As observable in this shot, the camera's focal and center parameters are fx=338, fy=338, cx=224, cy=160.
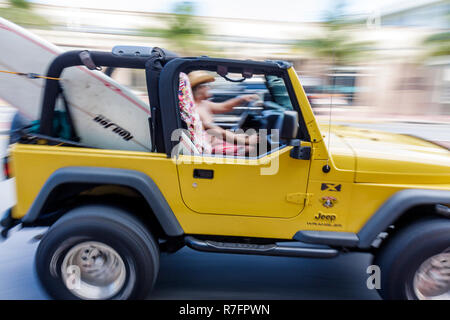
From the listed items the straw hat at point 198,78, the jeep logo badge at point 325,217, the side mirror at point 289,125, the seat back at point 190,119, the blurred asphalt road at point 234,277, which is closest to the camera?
the side mirror at point 289,125

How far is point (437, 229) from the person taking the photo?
2.07m

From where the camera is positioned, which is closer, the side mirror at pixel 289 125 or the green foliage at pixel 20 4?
the side mirror at pixel 289 125

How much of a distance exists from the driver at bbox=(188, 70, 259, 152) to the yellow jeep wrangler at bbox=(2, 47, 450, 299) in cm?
36

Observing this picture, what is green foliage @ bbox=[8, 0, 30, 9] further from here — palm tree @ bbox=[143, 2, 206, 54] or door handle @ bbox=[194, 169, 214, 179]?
door handle @ bbox=[194, 169, 214, 179]

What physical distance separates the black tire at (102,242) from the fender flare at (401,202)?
4.72 ft

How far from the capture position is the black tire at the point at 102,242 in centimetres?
210

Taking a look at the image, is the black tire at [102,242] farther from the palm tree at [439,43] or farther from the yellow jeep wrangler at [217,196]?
the palm tree at [439,43]

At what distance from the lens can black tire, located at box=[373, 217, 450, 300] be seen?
2066 mm

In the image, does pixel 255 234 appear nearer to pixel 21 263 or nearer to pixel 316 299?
pixel 316 299

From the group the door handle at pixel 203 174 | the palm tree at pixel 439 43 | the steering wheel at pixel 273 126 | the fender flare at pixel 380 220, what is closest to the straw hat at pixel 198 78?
the steering wheel at pixel 273 126

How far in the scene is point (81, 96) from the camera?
2.27 m

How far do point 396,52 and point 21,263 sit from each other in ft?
45.2

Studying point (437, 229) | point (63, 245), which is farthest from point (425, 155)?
point (63, 245)

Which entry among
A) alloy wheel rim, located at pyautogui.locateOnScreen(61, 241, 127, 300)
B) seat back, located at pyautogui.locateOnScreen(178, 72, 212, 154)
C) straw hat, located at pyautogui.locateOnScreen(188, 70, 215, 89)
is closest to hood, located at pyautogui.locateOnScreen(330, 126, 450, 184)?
seat back, located at pyautogui.locateOnScreen(178, 72, 212, 154)
